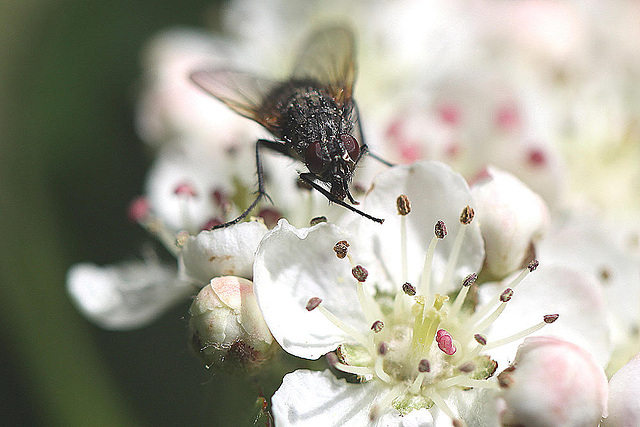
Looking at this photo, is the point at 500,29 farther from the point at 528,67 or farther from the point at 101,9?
the point at 101,9

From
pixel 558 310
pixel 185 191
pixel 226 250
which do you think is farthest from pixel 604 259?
pixel 185 191

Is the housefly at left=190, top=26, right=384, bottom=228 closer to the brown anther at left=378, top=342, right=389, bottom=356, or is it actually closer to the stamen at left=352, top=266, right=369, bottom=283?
the stamen at left=352, top=266, right=369, bottom=283

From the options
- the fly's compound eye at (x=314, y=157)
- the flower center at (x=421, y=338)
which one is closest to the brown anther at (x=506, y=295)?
the flower center at (x=421, y=338)

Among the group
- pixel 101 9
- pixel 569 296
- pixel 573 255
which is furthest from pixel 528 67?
pixel 101 9

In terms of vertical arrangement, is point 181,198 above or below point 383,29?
below

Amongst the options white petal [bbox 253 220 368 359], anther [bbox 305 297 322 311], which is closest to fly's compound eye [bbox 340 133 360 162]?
white petal [bbox 253 220 368 359]

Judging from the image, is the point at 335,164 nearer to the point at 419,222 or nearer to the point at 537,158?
the point at 419,222
